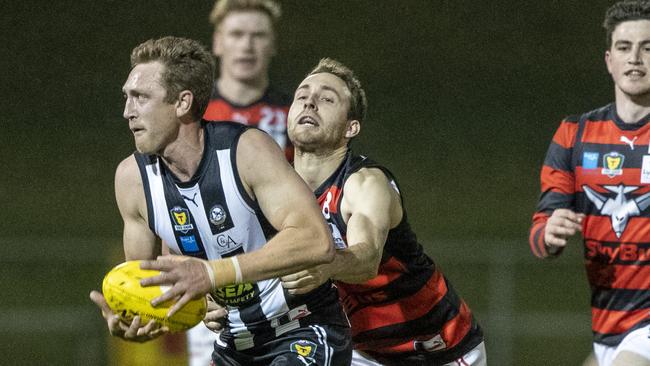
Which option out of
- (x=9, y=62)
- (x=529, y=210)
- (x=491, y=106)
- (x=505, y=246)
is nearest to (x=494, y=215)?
(x=529, y=210)

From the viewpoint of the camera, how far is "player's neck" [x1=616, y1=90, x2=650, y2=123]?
4637mm

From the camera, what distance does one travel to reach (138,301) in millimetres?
3234

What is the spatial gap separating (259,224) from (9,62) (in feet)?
39.2

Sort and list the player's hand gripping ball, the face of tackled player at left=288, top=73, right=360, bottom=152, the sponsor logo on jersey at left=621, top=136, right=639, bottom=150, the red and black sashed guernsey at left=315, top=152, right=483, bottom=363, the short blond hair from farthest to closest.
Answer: the short blond hair
the sponsor logo on jersey at left=621, top=136, right=639, bottom=150
the face of tackled player at left=288, top=73, right=360, bottom=152
the red and black sashed guernsey at left=315, top=152, right=483, bottom=363
the player's hand gripping ball

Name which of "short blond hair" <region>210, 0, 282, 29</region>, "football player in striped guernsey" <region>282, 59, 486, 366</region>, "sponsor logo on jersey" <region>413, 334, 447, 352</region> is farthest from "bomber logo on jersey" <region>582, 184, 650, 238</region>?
"short blond hair" <region>210, 0, 282, 29</region>

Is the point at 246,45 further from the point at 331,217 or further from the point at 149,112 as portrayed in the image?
the point at 149,112

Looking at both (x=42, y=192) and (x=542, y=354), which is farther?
(x=42, y=192)

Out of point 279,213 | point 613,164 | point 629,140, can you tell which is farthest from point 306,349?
point 629,140

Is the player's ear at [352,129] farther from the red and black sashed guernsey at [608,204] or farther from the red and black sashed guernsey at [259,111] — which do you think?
the red and black sashed guernsey at [259,111]

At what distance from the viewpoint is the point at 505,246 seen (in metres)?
9.88

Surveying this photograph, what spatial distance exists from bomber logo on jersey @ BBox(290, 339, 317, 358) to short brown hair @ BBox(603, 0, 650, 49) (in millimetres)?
2152

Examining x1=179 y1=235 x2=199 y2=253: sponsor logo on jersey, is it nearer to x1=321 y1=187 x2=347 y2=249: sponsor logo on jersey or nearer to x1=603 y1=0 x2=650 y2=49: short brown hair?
x1=321 y1=187 x2=347 y2=249: sponsor logo on jersey

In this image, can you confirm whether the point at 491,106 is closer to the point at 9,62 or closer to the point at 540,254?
the point at 9,62

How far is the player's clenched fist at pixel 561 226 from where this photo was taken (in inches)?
167
